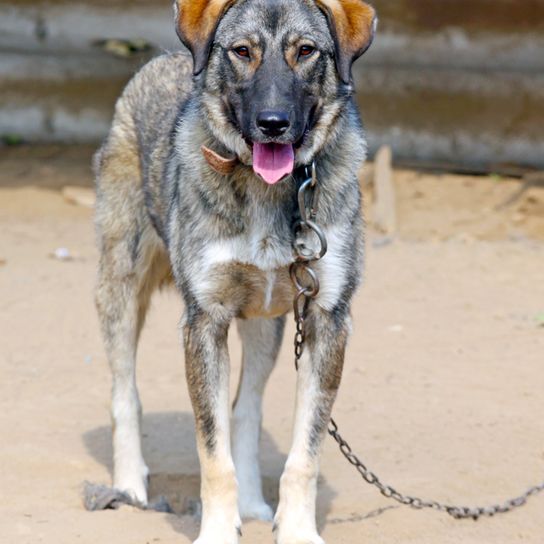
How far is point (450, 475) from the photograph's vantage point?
18.7ft

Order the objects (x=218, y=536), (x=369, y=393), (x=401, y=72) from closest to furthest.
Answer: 1. (x=218, y=536)
2. (x=369, y=393)
3. (x=401, y=72)

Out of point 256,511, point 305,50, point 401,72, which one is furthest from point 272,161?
point 401,72

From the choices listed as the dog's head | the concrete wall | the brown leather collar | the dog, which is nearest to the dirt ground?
the dog

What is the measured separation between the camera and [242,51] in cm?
476

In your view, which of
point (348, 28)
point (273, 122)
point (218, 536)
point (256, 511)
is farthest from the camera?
point (256, 511)

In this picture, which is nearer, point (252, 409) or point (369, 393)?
point (252, 409)

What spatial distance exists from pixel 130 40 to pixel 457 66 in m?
3.08

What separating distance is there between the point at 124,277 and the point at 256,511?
1.35 meters

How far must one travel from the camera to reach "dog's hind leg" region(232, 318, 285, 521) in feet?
19.2

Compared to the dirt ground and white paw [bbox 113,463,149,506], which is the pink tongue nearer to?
the dirt ground

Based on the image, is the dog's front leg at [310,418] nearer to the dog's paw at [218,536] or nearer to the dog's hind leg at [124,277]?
the dog's paw at [218,536]

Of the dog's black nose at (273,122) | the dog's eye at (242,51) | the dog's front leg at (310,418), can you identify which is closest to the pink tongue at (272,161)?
the dog's black nose at (273,122)

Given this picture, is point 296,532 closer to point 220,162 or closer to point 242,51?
point 220,162

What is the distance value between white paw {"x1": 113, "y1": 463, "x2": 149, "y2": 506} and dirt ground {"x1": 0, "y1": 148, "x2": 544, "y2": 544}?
0.46ft
